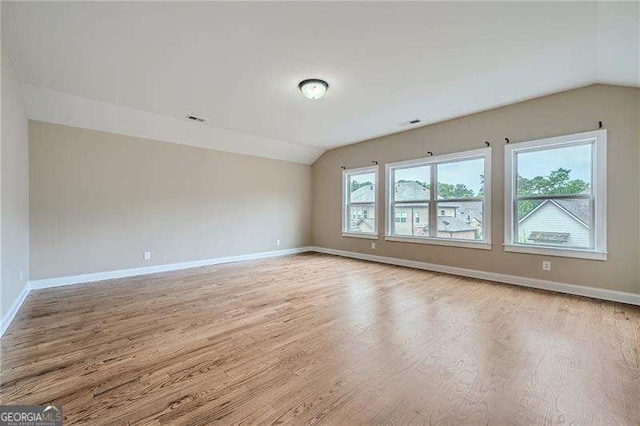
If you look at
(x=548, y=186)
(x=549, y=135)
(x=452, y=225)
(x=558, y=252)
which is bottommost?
(x=558, y=252)

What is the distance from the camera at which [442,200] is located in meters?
5.05

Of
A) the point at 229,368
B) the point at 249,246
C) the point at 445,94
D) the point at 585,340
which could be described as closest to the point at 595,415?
the point at 585,340

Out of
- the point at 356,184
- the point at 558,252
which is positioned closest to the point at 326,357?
the point at 558,252

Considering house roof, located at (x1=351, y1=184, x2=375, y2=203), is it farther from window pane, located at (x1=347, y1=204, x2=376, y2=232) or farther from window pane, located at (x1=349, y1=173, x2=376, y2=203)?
window pane, located at (x1=347, y1=204, x2=376, y2=232)

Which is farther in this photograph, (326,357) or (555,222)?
(555,222)

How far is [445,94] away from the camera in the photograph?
12.2 feet

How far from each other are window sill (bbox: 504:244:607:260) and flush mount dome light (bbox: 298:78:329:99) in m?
3.64

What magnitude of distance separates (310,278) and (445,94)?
3.43 metres

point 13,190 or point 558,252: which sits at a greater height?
point 13,190

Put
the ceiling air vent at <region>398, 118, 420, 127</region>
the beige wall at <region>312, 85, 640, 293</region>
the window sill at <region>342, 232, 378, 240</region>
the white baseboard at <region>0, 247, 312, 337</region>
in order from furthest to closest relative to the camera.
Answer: the window sill at <region>342, 232, 378, 240</region> < the ceiling air vent at <region>398, 118, 420, 127</region> < the beige wall at <region>312, 85, 640, 293</region> < the white baseboard at <region>0, 247, 312, 337</region>

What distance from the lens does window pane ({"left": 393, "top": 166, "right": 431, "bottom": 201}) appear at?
5.34 meters

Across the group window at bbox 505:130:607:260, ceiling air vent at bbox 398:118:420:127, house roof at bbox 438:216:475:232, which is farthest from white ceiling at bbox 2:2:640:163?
house roof at bbox 438:216:475:232

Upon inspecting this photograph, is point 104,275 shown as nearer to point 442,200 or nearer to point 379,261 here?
point 379,261

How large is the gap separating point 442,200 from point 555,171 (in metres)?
1.65
